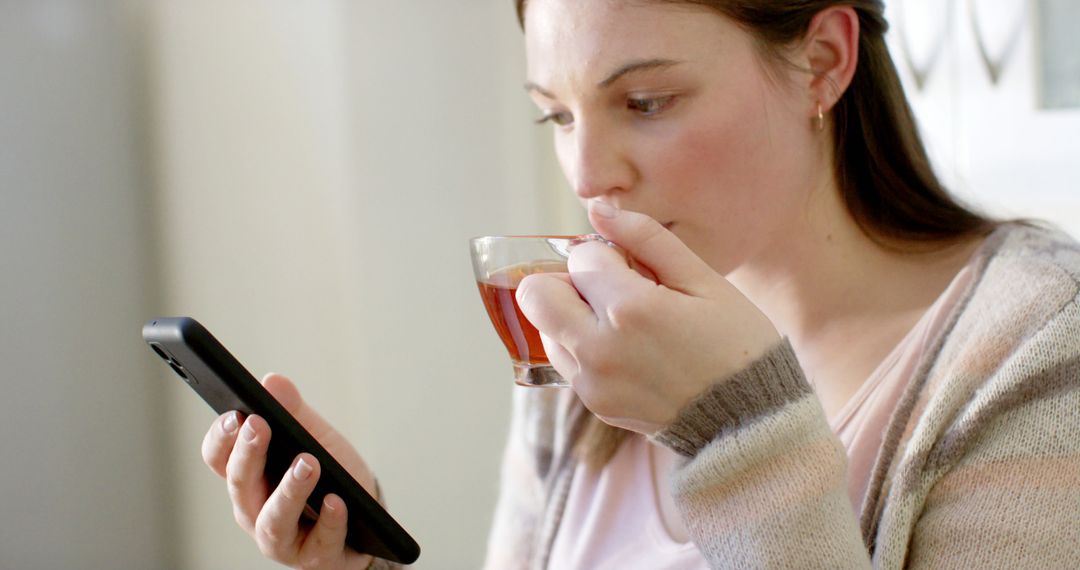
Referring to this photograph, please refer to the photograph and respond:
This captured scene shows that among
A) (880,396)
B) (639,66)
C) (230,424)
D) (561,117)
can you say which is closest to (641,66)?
(639,66)

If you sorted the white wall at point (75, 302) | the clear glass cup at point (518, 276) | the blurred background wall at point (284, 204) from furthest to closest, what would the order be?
the blurred background wall at point (284, 204), the white wall at point (75, 302), the clear glass cup at point (518, 276)

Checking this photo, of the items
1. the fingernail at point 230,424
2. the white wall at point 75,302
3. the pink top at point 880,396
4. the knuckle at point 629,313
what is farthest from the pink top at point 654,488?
the white wall at point 75,302

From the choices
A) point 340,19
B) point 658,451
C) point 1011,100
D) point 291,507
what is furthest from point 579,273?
point 1011,100

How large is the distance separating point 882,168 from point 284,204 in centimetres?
118

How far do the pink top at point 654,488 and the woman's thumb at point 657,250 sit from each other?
0.84 ft

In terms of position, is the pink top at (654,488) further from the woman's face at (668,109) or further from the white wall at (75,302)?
the white wall at (75,302)

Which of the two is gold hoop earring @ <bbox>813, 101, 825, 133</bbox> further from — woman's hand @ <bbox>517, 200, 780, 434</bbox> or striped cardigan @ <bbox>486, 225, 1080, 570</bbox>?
woman's hand @ <bbox>517, 200, 780, 434</bbox>

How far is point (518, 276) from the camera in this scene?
2.79 ft

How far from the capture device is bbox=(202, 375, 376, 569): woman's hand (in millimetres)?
906

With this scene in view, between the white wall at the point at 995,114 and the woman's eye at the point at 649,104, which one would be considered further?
the white wall at the point at 995,114

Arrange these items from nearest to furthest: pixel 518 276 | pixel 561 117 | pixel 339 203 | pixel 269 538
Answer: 1. pixel 518 276
2. pixel 269 538
3. pixel 561 117
4. pixel 339 203

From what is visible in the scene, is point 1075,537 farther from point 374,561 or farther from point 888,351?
point 374,561

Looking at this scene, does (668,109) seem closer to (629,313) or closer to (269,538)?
(629,313)

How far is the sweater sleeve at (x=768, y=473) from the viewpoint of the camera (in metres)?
0.75
